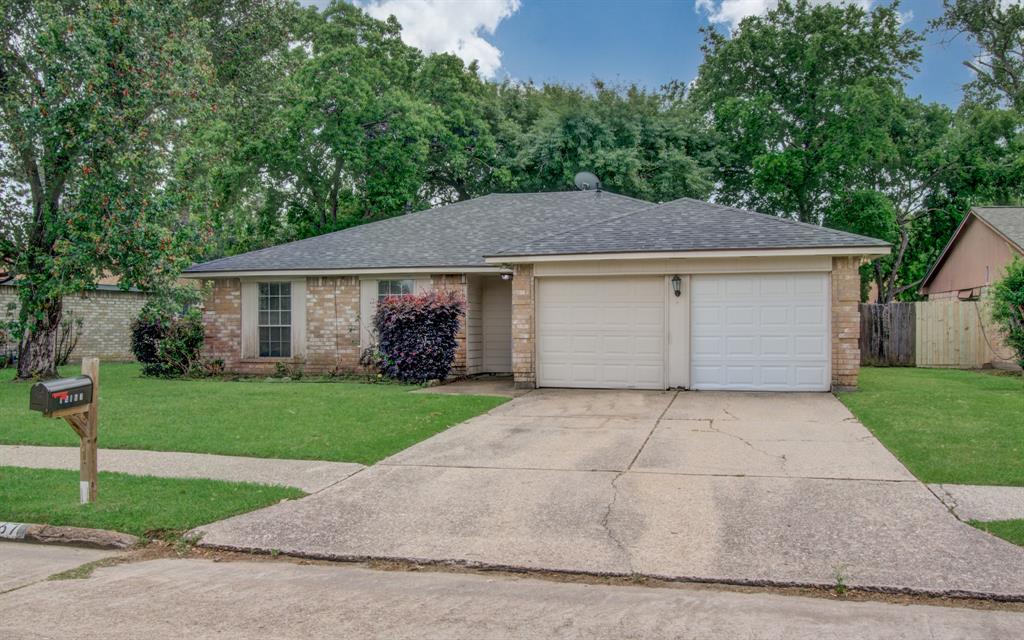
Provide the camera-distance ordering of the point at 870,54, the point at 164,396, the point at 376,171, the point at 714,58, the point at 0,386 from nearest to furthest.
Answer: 1. the point at 164,396
2. the point at 0,386
3. the point at 376,171
4. the point at 870,54
5. the point at 714,58

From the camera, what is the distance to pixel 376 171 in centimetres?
2678

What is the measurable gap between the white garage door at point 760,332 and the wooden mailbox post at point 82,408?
10.1m

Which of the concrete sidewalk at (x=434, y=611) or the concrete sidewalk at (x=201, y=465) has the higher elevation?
the concrete sidewalk at (x=201, y=465)

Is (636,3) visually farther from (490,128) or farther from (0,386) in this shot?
(0,386)

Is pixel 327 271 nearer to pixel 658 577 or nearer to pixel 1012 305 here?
pixel 658 577

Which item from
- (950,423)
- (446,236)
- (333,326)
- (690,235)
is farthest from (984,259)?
(333,326)

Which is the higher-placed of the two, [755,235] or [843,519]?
[755,235]

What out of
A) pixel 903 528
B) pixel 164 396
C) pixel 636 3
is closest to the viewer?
pixel 903 528

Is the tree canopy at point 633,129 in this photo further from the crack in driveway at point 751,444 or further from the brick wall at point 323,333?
the crack in driveway at point 751,444

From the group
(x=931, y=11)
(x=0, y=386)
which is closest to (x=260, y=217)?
(x=0, y=386)

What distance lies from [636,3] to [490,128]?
8.38m

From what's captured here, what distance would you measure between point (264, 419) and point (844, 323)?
9.68 meters

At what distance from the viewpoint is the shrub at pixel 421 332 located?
15.5 meters

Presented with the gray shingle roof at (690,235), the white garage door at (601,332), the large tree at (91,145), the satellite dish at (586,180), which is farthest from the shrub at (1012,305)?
the large tree at (91,145)
